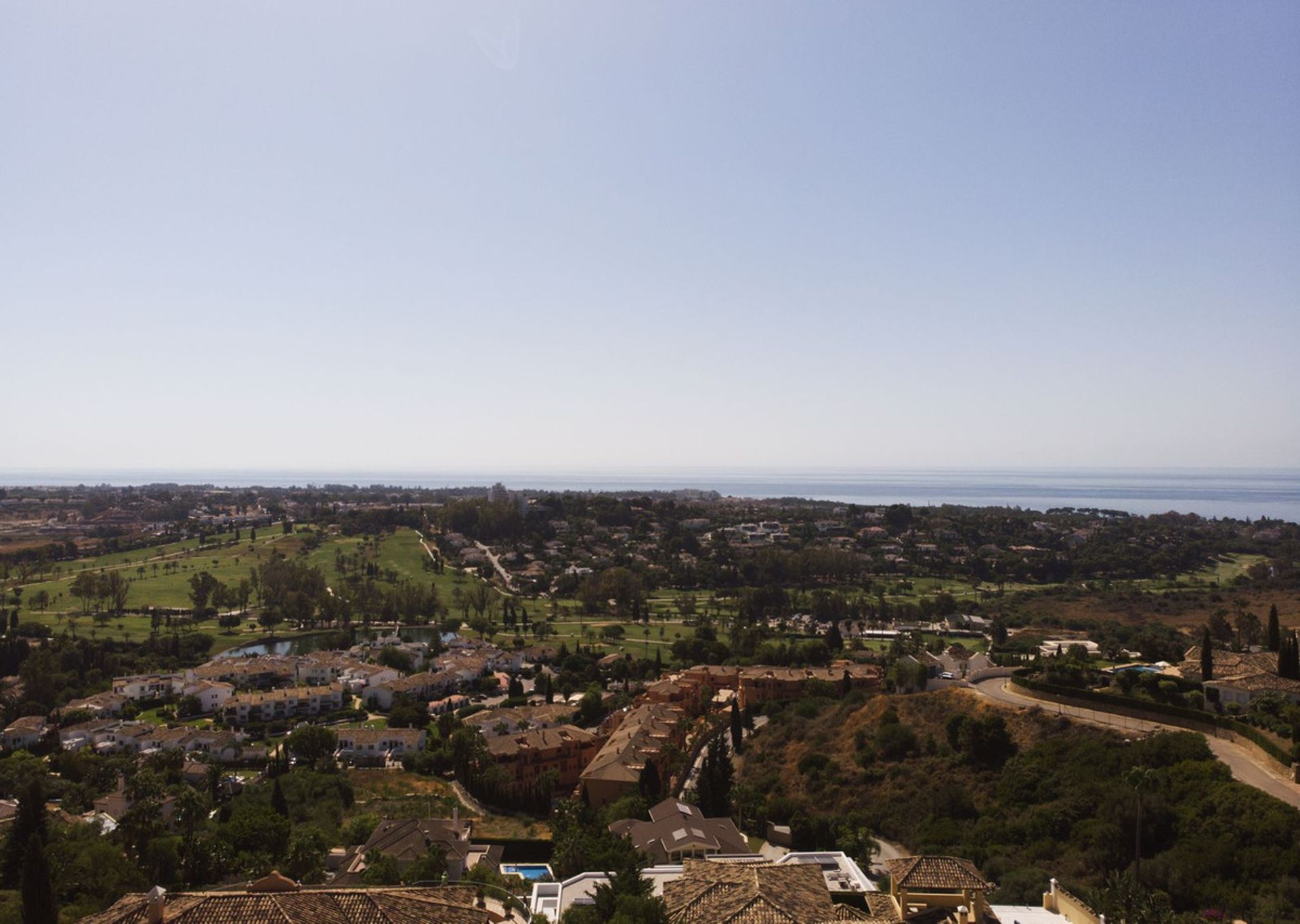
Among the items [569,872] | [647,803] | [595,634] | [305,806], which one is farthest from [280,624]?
[569,872]

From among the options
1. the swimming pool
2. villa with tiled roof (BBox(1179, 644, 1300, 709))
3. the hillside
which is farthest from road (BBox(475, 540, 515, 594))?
villa with tiled roof (BBox(1179, 644, 1300, 709))

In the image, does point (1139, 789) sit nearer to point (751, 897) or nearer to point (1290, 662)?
point (751, 897)

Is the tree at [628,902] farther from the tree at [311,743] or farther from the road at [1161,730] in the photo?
the tree at [311,743]

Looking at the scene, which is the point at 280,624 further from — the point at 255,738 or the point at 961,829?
the point at 961,829

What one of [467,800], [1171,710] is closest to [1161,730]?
[1171,710]

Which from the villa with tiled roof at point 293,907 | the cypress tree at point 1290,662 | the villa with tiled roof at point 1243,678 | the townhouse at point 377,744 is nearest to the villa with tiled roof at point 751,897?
the villa with tiled roof at point 293,907

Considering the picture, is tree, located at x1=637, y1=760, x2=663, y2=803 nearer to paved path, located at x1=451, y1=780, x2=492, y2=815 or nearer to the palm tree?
paved path, located at x1=451, y1=780, x2=492, y2=815
